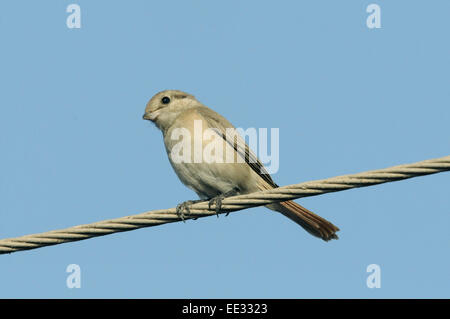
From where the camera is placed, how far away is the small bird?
9.04 meters

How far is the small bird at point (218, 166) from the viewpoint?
904 cm

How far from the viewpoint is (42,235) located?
677 cm

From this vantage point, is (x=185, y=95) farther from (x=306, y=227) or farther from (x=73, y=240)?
(x=73, y=240)

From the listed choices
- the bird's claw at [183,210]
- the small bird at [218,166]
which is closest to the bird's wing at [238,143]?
the small bird at [218,166]

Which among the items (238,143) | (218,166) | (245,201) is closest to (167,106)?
(238,143)

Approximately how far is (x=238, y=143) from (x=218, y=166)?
577 mm

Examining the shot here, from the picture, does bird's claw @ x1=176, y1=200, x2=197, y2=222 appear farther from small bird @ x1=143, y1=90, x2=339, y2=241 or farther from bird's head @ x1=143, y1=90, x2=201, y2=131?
bird's head @ x1=143, y1=90, x2=201, y2=131

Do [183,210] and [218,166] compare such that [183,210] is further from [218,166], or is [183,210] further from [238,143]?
[238,143]

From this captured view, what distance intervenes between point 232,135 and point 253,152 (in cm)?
34

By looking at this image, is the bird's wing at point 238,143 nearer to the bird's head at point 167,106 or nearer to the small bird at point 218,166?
the small bird at point 218,166

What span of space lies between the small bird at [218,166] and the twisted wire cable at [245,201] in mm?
1817

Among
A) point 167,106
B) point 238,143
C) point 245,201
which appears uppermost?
point 167,106

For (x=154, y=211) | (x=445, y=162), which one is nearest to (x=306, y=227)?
(x=154, y=211)

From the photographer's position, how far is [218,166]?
29.5 ft
